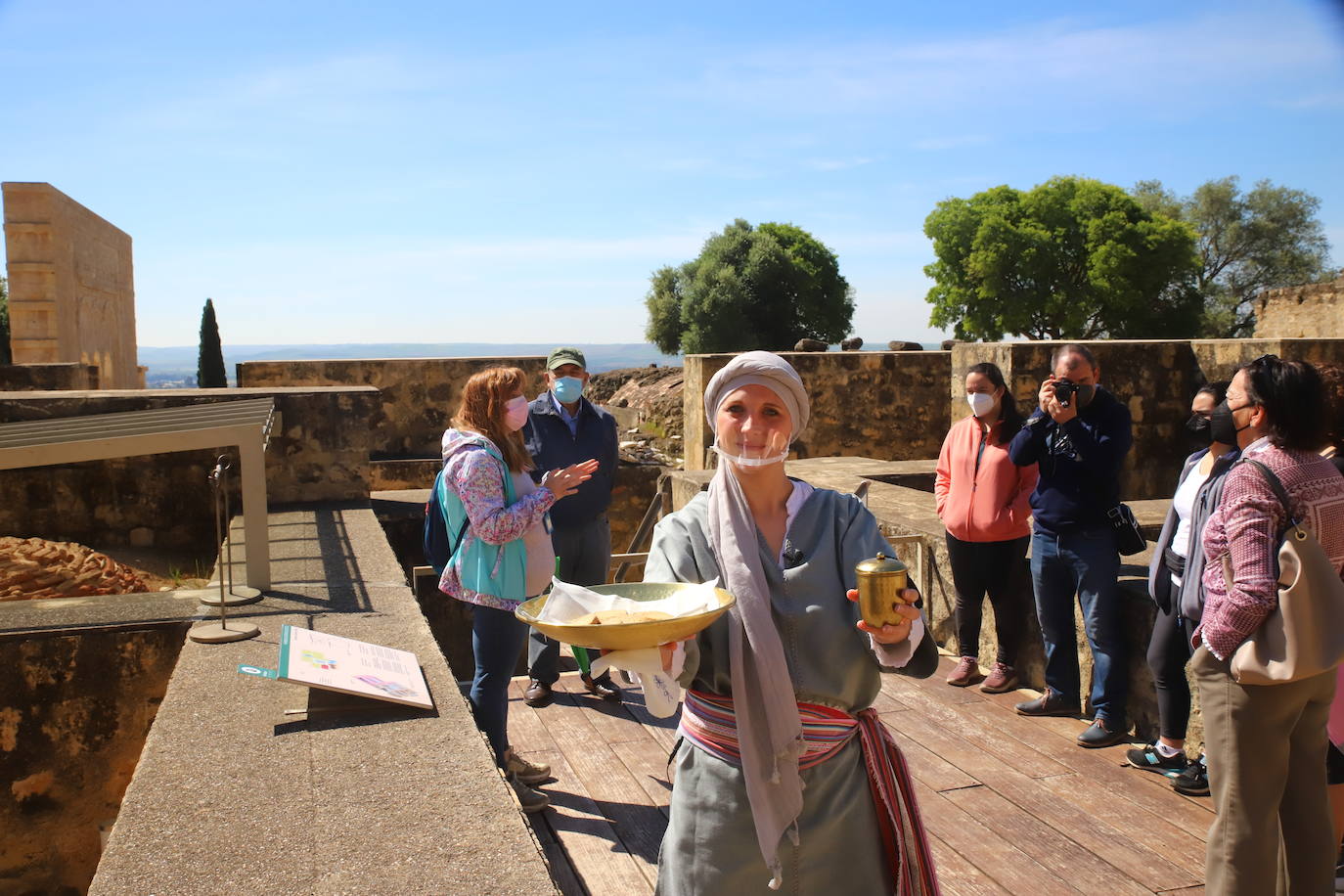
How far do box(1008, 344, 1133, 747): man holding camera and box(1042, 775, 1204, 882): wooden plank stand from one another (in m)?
0.38

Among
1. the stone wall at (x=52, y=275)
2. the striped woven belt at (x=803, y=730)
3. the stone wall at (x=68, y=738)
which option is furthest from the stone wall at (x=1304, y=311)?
the striped woven belt at (x=803, y=730)

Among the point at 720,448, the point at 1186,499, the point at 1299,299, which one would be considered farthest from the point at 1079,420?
the point at 1299,299

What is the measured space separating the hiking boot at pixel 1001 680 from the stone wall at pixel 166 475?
3.94 meters

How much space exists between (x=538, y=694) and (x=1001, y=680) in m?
2.13

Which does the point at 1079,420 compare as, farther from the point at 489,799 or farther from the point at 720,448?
the point at 489,799

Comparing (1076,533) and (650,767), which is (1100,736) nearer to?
(1076,533)

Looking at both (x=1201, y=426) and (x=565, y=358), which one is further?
(x=565, y=358)

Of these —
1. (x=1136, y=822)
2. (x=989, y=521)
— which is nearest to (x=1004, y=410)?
(x=989, y=521)

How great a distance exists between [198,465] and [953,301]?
166 feet

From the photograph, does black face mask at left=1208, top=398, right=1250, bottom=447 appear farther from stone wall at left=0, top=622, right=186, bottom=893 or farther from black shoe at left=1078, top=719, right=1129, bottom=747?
stone wall at left=0, top=622, right=186, bottom=893

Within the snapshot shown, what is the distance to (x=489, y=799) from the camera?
8.07 ft

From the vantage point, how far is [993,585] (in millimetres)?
5023

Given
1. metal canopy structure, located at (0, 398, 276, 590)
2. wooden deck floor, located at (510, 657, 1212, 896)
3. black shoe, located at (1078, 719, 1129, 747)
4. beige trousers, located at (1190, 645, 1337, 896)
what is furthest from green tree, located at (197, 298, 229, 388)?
beige trousers, located at (1190, 645, 1337, 896)

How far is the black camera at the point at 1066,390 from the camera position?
447 centimetres
